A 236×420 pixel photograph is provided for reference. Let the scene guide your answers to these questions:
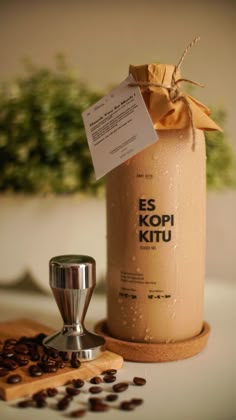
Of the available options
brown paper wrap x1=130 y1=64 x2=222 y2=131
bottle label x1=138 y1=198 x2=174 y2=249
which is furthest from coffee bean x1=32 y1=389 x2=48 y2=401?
brown paper wrap x1=130 y1=64 x2=222 y2=131

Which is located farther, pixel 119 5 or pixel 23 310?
pixel 119 5

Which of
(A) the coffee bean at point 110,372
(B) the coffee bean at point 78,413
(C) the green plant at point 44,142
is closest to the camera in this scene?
(B) the coffee bean at point 78,413

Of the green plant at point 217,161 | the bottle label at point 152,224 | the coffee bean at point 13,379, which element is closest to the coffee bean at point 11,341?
the coffee bean at point 13,379

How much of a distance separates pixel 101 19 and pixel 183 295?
82cm

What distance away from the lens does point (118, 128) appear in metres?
0.65

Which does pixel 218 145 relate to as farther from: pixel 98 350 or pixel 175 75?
pixel 98 350

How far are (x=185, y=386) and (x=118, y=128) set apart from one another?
329 mm

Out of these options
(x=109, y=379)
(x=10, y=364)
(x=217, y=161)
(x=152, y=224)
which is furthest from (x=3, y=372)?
(x=217, y=161)

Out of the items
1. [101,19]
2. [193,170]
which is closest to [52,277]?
[193,170]

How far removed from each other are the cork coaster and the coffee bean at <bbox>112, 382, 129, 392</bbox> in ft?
0.28

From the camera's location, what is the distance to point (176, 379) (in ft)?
2.06

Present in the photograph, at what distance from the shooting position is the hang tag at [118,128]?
0.63 meters

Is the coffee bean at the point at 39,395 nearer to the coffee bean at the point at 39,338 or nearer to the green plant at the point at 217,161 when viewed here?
the coffee bean at the point at 39,338

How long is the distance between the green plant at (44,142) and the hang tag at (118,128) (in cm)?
31
